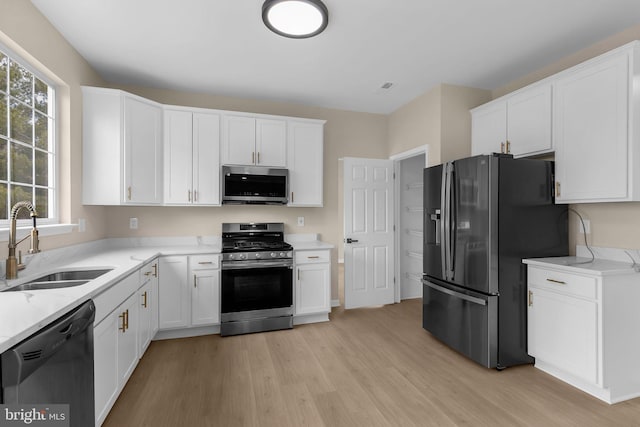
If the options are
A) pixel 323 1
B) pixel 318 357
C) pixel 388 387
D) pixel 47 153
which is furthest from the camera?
pixel 318 357

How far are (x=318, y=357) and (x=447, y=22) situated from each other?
2962 millimetres

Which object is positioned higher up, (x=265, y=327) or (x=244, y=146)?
(x=244, y=146)

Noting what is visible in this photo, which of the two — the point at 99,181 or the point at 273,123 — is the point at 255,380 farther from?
the point at 273,123

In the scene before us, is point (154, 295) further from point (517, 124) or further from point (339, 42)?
point (517, 124)

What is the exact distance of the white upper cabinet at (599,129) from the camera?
83.7 inches

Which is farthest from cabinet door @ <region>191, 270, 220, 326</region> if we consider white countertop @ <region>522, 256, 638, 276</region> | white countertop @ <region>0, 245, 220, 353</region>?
→ white countertop @ <region>522, 256, 638, 276</region>

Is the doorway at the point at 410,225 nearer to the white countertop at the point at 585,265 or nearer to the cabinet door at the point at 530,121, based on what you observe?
the cabinet door at the point at 530,121

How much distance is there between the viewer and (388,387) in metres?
2.31

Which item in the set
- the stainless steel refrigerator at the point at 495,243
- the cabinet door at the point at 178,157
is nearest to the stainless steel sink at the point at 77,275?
the cabinet door at the point at 178,157

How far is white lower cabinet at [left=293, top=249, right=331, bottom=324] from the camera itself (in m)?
3.51

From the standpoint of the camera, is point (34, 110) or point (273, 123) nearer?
point (34, 110)

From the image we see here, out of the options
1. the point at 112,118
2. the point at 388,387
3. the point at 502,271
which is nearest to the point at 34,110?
the point at 112,118

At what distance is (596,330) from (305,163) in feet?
9.89

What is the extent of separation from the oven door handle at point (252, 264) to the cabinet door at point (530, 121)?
256 centimetres
